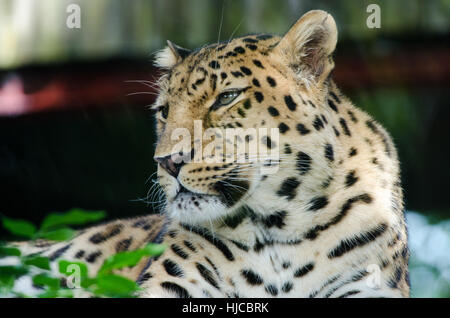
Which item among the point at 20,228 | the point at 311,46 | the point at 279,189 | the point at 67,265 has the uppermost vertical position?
the point at 311,46

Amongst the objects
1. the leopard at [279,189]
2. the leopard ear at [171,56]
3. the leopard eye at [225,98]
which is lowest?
the leopard at [279,189]

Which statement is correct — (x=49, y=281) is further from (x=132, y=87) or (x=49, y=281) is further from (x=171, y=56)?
(x=132, y=87)

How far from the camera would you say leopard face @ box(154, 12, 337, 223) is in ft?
12.8

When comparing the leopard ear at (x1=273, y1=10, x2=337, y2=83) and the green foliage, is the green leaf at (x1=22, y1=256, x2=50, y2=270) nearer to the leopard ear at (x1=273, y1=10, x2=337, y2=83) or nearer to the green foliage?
the green foliage

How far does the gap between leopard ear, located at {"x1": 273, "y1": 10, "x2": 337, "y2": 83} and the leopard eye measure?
0.37 metres

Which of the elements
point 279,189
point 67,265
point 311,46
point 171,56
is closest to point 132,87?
point 171,56

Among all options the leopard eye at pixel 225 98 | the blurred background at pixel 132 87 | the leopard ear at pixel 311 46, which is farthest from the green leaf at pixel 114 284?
Answer: the blurred background at pixel 132 87

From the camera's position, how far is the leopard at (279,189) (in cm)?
390

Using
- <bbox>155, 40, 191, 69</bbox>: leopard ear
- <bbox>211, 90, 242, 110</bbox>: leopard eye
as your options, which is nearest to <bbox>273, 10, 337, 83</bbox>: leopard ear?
<bbox>211, 90, 242, 110</bbox>: leopard eye

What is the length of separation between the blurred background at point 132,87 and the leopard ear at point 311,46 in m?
2.23

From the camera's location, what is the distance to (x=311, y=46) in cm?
418

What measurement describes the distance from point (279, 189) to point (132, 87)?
10.4ft

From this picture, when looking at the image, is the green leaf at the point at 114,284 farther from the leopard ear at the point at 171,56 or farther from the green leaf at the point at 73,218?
the leopard ear at the point at 171,56

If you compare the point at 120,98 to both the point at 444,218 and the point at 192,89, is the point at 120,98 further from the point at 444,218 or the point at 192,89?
the point at 444,218
